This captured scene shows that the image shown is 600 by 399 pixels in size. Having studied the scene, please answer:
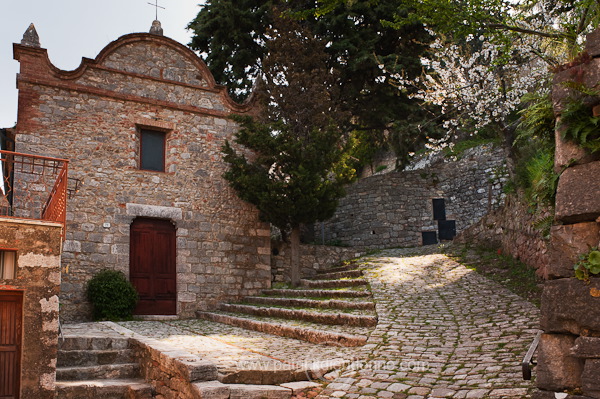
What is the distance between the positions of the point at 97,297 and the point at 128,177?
277cm

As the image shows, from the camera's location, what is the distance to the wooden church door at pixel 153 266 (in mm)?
11914

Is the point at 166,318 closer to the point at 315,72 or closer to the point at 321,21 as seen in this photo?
the point at 315,72

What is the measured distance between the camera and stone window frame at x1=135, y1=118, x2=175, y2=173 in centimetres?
1247

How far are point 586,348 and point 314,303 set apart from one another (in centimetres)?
713

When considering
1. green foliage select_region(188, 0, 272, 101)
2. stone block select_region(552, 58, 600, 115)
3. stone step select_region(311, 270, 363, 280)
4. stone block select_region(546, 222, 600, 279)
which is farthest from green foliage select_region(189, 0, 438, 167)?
stone block select_region(546, 222, 600, 279)

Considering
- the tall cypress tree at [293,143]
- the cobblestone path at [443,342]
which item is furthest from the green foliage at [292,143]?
the cobblestone path at [443,342]

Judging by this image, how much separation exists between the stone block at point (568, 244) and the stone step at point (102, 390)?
5.08 metres

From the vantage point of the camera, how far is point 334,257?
49.1ft

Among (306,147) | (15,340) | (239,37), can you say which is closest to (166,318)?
(306,147)

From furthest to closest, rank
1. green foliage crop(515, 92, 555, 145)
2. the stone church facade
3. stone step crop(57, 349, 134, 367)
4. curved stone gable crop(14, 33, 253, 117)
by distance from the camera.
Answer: curved stone gable crop(14, 33, 253, 117)
the stone church facade
stone step crop(57, 349, 134, 367)
green foliage crop(515, 92, 555, 145)

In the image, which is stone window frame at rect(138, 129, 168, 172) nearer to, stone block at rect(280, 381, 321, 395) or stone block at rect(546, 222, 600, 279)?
stone block at rect(280, 381, 321, 395)

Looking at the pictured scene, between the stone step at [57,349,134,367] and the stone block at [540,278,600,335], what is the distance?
19.5 feet

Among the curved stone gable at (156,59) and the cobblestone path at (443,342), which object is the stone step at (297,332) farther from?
the curved stone gable at (156,59)

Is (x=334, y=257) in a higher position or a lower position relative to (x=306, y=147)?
lower
